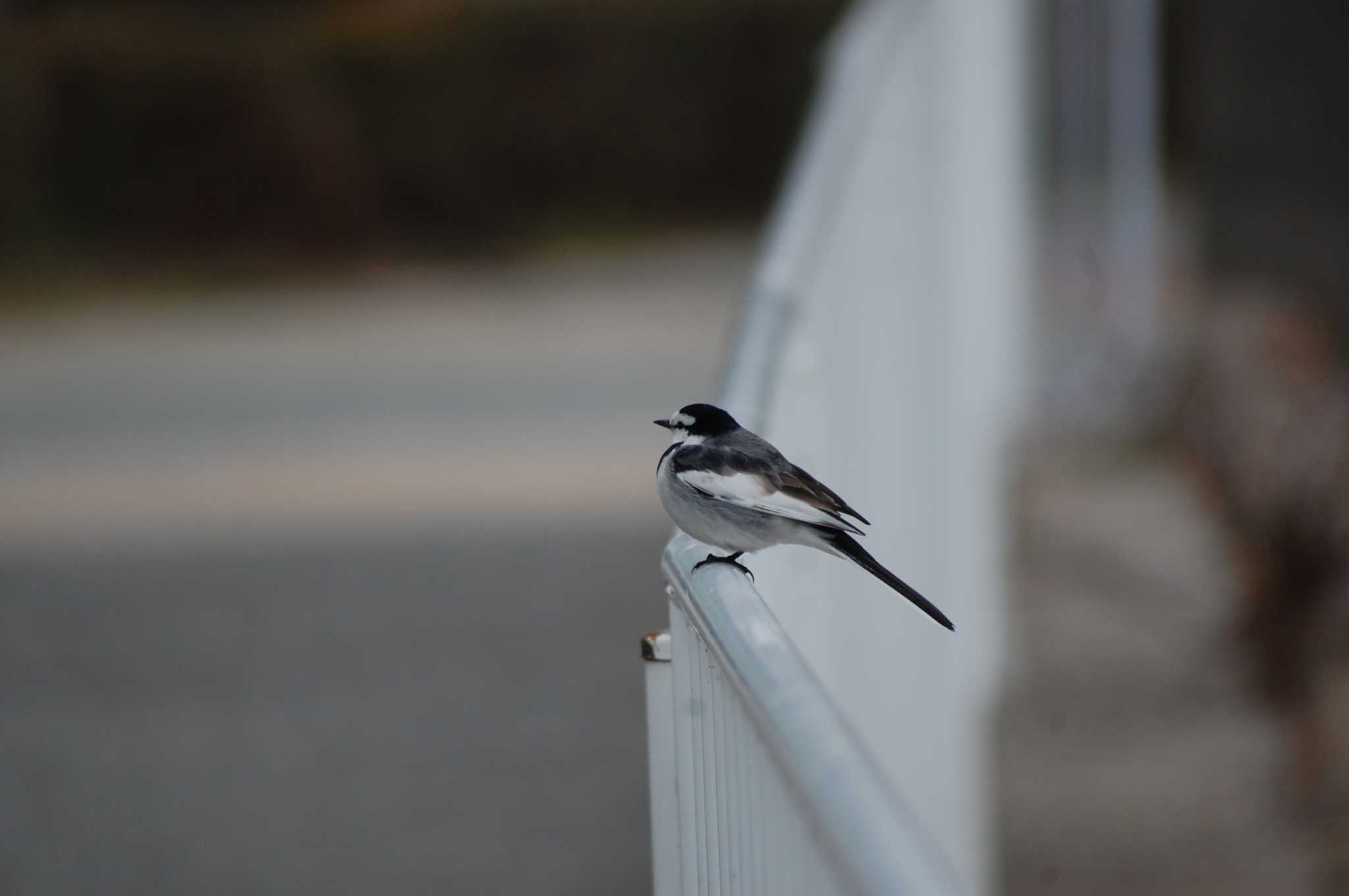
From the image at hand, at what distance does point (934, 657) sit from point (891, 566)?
1351 millimetres

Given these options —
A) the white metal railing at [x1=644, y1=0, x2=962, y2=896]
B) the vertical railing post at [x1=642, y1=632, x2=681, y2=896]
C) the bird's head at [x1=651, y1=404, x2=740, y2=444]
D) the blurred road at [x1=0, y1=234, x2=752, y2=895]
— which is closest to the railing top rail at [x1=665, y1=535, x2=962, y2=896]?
the white metal railing at [x1=644, y1=0, x2=962, y2=896]

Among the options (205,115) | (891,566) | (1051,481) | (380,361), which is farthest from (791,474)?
(205,115)

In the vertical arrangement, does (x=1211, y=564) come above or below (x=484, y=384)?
below

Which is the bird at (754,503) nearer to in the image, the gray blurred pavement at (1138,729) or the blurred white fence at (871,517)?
the blurred white fence at (871,517)

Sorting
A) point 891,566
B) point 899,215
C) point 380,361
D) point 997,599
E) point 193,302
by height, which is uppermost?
point 193,302

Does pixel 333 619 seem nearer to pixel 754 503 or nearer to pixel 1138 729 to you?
pixel 1138 729

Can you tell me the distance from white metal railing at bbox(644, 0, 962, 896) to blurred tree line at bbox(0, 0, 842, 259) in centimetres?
2087

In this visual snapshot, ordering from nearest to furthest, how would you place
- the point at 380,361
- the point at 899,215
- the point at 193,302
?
the point at 899,215 → the point at 380,361 → the point at 193,302

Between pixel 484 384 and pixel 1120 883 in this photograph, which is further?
pixel 484 384

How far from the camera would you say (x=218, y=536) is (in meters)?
9.44

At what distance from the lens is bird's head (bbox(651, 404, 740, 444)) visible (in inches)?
122

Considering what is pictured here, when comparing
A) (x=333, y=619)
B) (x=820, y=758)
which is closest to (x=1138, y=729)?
(x=333, y=619)

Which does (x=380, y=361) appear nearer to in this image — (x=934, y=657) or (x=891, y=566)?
(x=934, y=657)

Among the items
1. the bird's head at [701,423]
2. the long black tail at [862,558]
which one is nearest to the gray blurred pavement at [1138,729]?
the bird's head at [701,423]
